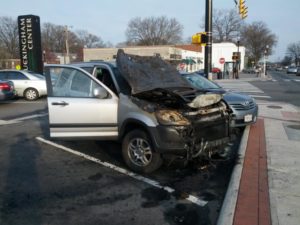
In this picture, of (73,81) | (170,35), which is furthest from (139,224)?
(170,35)

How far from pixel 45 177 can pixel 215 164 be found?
9.41 ft

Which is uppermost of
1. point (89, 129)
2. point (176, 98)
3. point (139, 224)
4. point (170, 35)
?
point (170, 35)

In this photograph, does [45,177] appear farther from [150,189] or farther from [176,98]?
[176,98]

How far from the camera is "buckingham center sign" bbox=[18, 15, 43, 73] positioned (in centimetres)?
2447

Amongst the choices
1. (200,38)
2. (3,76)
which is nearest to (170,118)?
(200,38)

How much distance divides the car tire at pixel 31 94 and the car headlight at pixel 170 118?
12.4 m

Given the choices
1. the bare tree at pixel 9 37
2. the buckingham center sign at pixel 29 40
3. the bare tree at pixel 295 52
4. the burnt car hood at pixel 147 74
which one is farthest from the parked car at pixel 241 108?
the bare tree at pixel 295 52

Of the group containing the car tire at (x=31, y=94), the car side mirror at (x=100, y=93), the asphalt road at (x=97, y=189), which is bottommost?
the asphalt road at (x=97, y=189)

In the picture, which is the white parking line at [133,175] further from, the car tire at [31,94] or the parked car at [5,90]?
the car tire at [31,94]

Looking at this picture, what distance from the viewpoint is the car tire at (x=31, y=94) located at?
15891 mm

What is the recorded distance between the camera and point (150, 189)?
477cm

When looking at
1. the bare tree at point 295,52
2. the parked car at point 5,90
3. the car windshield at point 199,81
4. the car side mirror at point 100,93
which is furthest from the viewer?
the bare tree at point 295,52

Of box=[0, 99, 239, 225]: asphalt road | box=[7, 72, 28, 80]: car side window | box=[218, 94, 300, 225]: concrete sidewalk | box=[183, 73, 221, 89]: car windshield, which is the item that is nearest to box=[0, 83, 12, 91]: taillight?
box=[7, 72, 28, 80]: car side window

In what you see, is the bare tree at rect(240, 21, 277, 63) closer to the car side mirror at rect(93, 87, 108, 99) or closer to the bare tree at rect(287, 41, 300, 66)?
the bare tree at rect(287, 41, 300, 66)
